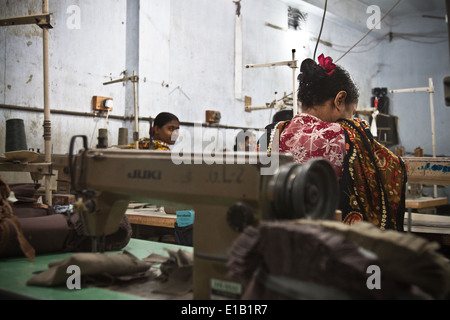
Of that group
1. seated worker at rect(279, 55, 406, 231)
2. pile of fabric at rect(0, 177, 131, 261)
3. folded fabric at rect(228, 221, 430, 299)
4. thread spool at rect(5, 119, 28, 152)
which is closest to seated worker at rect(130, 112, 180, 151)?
thread spool at rect(5, 119, 28, 152)

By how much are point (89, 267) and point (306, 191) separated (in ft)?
2.04

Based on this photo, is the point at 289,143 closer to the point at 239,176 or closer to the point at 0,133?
the point at 239,176

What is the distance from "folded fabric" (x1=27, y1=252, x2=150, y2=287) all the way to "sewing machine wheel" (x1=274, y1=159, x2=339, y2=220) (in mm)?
501

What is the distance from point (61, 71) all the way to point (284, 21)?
4.60 meters

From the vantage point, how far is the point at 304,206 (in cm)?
86

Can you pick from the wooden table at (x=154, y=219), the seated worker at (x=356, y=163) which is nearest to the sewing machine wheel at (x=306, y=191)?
the seated worker at (x=356, y=163)

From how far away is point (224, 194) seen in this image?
3.05 feet

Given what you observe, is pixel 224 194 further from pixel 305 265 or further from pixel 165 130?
pixel 165 130

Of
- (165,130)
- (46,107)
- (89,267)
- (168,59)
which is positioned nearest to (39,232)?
(89,267)

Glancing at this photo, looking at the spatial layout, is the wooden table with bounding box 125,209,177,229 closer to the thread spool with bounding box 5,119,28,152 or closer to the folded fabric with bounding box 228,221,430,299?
the thread spool with bounding box 5,119,28,152

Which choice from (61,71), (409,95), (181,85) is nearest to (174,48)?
(181,85)

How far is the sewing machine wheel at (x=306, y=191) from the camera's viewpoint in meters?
0.84

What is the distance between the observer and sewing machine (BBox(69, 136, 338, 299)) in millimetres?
866

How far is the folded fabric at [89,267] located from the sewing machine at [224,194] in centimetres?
20
